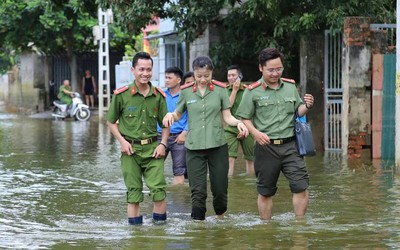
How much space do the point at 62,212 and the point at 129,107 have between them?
6.08 feet

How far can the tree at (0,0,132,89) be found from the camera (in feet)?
112

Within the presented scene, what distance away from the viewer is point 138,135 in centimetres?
956

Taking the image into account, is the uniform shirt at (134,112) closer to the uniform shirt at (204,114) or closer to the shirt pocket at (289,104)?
the uniform shirt at (204,114)

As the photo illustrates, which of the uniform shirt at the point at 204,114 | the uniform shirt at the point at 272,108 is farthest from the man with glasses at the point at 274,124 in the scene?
the uniform shirt at the point at 204,114

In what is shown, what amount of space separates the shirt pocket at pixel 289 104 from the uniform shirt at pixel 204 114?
78cm

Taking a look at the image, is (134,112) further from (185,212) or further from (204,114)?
(185,212)

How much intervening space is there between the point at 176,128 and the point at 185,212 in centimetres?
209

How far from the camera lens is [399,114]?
525 inches

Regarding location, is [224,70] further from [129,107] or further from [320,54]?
[129,107]

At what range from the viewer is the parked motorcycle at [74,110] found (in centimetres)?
3312

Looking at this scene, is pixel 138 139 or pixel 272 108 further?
pixel 138 139

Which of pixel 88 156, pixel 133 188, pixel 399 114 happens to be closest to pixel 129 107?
pixel 133 188

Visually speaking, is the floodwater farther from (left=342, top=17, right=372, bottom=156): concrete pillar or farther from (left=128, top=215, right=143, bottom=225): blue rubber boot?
(left=342, top=17, right=372, bottom=156): concrete pillar

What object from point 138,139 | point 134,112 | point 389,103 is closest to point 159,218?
point 138,139
